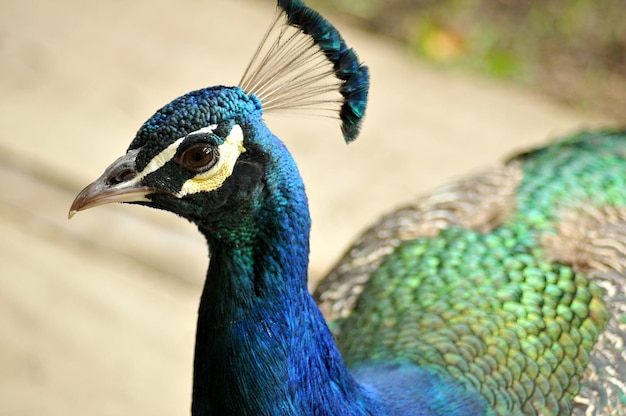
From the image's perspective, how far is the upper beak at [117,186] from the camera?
4.33 ft

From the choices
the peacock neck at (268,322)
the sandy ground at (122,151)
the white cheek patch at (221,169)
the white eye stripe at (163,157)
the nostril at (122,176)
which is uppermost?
the sandy ground at (122,151)

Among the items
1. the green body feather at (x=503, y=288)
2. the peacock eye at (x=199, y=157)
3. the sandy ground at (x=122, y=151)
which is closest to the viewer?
the peacock eye at (x=199, y=157)

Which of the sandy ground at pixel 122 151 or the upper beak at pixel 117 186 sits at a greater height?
the sandy ground at pixel 122 151

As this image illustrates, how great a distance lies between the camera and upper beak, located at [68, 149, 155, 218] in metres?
1.32

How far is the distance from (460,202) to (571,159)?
0.33 m

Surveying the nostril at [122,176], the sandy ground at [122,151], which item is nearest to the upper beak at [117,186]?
the nostril at [122,176]

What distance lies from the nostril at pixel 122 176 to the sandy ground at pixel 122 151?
1472 mm

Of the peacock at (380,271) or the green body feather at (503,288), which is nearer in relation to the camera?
the peacock at (380,271)

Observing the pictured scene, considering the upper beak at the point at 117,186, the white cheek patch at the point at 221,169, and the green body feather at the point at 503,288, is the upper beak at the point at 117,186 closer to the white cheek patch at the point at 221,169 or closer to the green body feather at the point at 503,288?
the white cheek patch at the point at 221,169

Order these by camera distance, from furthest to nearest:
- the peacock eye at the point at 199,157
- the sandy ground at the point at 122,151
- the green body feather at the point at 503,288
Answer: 1. the sandy ground at the point at 122,151
2. the green body feather at the point at 503,288
3. the peacock eye at the point at 199,157

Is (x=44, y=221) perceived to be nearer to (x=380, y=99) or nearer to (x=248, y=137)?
(x=380, y=99)

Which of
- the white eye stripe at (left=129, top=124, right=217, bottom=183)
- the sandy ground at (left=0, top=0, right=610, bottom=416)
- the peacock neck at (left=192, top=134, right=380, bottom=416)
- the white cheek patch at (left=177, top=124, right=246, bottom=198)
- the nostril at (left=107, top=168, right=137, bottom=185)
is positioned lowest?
the peacock neck at (left=192, top=134, right=380, bottom=416)

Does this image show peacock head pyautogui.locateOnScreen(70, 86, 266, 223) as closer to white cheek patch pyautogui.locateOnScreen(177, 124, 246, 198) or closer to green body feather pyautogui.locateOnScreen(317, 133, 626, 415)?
white cheek patch pyautogui.locateOnScreen(177, 124, 246, 198)

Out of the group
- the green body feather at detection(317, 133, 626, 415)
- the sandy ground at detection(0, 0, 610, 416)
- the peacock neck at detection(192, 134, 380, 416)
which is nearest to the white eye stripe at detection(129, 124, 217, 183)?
the peacock neck at detection(192, 134, 380, 416)
